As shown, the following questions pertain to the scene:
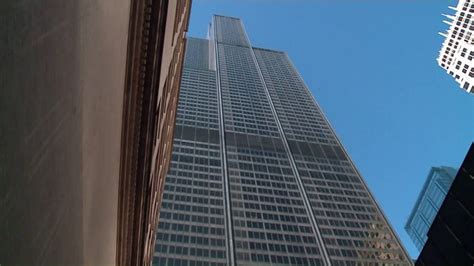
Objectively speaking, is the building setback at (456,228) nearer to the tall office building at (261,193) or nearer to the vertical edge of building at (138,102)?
the vertical edge of building at (138,102)

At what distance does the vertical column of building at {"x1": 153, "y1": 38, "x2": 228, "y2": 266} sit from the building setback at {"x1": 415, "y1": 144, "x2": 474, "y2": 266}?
71.3m

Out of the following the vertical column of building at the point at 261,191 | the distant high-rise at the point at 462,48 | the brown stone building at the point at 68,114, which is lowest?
the vertical column of building at the point at 261,191

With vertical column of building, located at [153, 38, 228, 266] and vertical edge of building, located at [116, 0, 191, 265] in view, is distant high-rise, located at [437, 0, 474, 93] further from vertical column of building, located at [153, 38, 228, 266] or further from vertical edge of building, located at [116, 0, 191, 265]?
vertical edge of building, located at [116, 0, 191, 265]

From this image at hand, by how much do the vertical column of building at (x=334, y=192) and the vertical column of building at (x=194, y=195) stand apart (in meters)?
28.0

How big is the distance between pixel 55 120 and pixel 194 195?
102809 millimetres

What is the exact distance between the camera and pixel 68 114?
789cm

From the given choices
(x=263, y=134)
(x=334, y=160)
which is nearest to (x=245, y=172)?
(x=263, y=134)

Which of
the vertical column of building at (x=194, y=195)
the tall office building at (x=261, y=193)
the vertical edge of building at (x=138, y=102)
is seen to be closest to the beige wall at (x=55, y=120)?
the vertical edge of building at (x=138, y=102)

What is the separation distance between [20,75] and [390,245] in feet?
375

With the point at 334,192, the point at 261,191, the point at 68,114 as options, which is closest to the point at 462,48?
the point at 334,192

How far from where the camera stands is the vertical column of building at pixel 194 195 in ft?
290

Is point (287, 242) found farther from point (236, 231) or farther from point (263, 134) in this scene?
point (263, 134)

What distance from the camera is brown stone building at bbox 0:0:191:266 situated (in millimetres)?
5238

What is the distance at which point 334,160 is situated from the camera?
5472 inches
